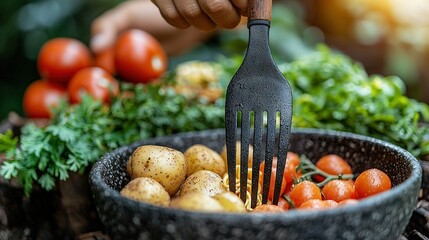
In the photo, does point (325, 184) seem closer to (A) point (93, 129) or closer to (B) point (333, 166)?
(B) point (333, 166)

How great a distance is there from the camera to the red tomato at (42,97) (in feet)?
6.59

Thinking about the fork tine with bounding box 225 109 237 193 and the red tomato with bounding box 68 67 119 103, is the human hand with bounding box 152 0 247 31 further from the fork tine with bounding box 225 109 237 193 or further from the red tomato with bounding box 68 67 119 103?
the red tomato with bounding box 68 67 119 103

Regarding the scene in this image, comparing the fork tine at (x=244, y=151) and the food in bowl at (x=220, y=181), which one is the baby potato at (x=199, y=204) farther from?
the fork tine at (x=244, y=151)

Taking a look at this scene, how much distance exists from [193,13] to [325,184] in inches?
19.8

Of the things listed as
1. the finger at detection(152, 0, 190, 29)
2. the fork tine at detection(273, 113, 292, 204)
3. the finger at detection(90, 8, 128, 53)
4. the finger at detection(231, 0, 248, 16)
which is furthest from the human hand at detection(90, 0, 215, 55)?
the fork tine at detection(273, 113, 292, 204)

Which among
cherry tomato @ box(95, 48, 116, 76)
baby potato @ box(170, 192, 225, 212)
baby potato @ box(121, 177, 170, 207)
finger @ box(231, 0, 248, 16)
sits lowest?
cherry tomato @ box(95, 48, 116, 76)

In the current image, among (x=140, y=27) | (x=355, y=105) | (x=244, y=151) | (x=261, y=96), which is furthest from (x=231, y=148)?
(x=140, y=27)

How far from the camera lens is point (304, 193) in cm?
106

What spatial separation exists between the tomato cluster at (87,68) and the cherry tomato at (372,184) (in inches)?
39.9

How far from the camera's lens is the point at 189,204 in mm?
855

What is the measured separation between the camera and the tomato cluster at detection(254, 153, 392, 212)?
103 centimetres

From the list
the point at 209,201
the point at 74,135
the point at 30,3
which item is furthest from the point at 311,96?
the point at 30,3

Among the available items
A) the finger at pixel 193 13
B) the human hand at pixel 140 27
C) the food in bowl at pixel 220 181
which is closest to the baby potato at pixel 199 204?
the food in bowl at pixel 220 181

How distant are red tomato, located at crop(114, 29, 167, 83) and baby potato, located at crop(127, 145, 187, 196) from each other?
0.85 metres
